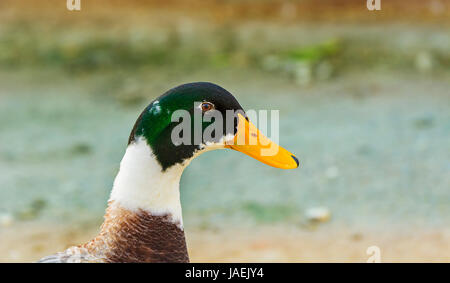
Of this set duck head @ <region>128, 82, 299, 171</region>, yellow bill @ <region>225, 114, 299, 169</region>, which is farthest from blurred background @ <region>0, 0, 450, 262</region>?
duck head @ <region>128, 82, 299, 171</region>

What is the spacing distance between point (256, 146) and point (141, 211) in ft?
1.25

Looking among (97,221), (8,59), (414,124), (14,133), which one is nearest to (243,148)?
(97,221)

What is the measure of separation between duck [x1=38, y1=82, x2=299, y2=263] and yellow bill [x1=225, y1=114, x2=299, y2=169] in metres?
0.03

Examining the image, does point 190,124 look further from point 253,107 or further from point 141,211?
point 253,107

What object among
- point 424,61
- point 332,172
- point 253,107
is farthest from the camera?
point 424,61

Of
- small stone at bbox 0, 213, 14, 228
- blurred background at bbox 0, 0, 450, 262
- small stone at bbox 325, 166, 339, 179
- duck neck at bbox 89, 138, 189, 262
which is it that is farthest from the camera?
small stone at bbox 325, 166, 339, 179

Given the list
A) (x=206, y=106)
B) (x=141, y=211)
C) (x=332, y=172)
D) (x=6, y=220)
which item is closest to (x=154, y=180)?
(x=141, y=211)

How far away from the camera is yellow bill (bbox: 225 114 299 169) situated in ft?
6.49

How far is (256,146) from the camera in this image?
201 cm

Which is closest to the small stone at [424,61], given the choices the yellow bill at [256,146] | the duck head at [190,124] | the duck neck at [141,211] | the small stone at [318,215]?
the small stone at [318,215]

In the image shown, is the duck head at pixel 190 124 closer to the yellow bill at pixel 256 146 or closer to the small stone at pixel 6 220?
the yellow bill at pixel 256 146

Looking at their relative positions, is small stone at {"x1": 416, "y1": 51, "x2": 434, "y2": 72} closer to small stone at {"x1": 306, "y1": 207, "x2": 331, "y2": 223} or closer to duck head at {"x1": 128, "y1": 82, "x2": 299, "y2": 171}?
small stone at {"x1": 306, "y1": 207, "x2": 331, "y2": 223}

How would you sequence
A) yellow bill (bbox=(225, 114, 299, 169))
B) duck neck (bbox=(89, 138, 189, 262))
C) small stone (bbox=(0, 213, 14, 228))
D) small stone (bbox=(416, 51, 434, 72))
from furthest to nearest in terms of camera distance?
small stone (bbox=(416, 51, 434, 72)), small stone (bbox=(0, 213, 14, 228)), yellow bill (bbox=(225, 114, 299, 169)), duck neck (bbox=(89, 138, 189, 262))

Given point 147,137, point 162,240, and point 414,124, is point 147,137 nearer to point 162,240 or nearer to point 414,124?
point 162,240
